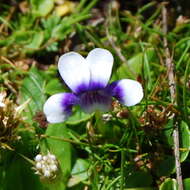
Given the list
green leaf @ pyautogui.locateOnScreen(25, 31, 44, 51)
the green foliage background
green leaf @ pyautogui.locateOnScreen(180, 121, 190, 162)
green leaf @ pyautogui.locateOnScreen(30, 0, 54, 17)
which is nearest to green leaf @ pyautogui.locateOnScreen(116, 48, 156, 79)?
the green foliage background

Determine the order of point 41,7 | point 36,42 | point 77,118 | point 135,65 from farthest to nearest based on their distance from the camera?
1. point 41,7
2. point 36,42
3. point 135,65
4. point 77,118

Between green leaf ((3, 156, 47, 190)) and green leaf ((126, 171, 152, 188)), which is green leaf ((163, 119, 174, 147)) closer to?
green leaf ((126, 171, 152, 188))

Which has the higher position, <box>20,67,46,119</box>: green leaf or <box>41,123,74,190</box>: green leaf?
<box>20,67,46,119</box>: green leaf

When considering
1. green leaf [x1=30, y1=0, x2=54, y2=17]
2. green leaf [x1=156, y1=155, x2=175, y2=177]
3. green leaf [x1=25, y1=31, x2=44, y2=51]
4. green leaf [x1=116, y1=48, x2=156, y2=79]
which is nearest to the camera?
green leaf [x1=156, y1=155, x2=175, y2=177]

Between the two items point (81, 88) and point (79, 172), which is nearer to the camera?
point (81, 88)

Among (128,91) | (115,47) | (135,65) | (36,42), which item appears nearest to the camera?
(128,91)

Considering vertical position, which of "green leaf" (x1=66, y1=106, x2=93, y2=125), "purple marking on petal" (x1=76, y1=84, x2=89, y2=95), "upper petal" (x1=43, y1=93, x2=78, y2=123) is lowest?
"green leaf" (x1=66, y1=106, x2=93, y2=125)

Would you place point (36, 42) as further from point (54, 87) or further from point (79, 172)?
point (79, 172)

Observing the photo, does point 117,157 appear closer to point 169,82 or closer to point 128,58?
point 169,82

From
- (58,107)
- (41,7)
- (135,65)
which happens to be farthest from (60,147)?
(41,7)
